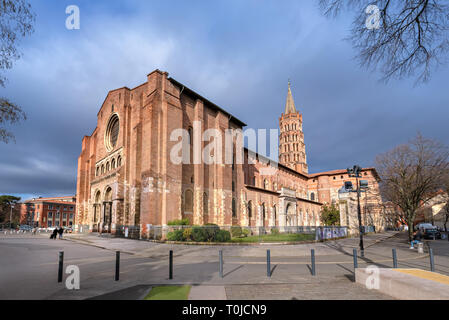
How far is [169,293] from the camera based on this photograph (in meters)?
6.30

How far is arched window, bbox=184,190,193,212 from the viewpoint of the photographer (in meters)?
28.5

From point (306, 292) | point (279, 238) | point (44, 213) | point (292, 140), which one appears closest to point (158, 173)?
point (279, 238)

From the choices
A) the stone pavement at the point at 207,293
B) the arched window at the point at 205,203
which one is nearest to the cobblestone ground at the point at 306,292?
the stone pavement at the point at 207,293

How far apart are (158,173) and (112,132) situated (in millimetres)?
15373

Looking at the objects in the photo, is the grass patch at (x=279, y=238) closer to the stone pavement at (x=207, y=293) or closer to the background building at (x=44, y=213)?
the stone pavement at (x=207, y=293)

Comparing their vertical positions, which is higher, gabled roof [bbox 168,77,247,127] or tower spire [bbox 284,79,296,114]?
tower spire [bbox 284,79,296,114]

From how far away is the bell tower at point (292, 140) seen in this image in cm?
7675

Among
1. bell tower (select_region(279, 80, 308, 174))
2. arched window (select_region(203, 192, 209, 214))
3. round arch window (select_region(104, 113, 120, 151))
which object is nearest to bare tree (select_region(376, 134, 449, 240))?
arched window (select_region(203, 192, 209, 214))

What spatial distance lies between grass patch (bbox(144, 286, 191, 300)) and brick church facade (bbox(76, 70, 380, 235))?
17544 mm

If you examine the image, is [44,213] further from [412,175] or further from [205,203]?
[412,175]

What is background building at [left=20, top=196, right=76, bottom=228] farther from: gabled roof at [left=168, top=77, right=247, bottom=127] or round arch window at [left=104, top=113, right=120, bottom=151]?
gabled roof at [left=168, top=77, right=247, bottom=127]

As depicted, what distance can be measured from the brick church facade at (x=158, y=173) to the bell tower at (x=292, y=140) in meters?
33.9
